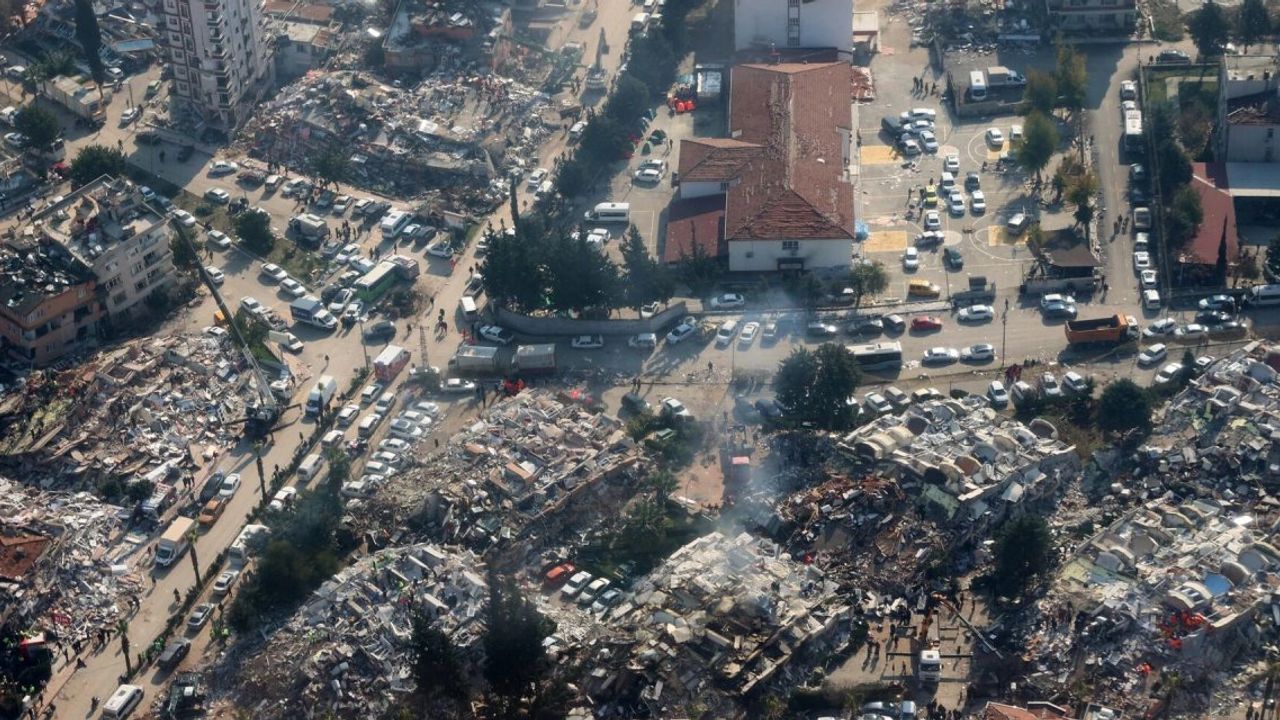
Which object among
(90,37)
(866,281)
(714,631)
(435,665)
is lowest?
(714,631)

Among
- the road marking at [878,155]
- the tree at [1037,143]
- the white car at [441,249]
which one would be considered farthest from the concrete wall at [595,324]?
the tree at [1037,143]

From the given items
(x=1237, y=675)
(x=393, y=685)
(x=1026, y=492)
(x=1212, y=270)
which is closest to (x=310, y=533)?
(x=393, y=685)

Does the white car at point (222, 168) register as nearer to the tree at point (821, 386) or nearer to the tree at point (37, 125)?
the tree at point (37, 125)

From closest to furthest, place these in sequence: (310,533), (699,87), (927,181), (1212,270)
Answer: (310,533), (1212,270), (927,181), (699,87)

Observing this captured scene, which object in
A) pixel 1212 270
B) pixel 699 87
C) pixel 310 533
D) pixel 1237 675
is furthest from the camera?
pixel 699 87

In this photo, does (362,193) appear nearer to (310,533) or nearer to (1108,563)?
(310,533)

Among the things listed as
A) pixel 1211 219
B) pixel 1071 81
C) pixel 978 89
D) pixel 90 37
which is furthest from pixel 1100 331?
pixel 90 37

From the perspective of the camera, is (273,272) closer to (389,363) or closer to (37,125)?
(389,363)
